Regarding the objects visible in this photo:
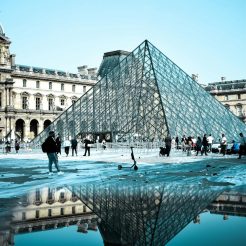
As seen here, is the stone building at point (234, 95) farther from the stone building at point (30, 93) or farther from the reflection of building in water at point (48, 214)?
the reflection of building in water at point (48, 214)

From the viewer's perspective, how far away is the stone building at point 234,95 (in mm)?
78562

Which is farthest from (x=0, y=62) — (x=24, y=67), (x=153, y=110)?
(x=153, y=110)

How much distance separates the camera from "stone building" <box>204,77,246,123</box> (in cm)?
7856

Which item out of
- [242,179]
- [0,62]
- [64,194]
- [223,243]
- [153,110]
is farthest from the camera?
[0,62]

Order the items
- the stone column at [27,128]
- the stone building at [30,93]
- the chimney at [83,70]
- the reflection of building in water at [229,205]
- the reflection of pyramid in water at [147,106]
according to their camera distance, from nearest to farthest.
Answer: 1. the reflection of building in water at [229,205]
2. the reflection of pyramid in water at [147,106]
3. the stone building at [30,93]
4. the stone column at [27,128]
5. the chimney at [83,70]

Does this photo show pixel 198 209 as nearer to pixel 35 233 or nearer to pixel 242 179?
pixel 35 233

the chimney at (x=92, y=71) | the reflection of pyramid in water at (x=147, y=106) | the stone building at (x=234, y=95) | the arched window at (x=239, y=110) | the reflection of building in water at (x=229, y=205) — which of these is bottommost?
the reflection of building in water at (x=229, y=205)

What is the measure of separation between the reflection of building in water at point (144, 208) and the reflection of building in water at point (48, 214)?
181 millimetres

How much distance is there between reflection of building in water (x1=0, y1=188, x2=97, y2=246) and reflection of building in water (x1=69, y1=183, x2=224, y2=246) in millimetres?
181

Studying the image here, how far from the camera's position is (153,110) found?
2947cm

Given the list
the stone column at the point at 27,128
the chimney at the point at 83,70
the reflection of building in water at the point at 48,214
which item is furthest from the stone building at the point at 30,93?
the reflection of building in water at the point at 48,214

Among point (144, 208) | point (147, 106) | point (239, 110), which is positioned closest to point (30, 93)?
point (147, 106)

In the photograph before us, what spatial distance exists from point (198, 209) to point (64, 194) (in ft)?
8.45

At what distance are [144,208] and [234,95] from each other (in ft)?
251
